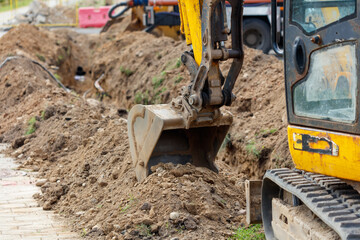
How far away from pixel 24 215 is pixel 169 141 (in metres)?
1.90

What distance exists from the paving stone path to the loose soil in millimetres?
162

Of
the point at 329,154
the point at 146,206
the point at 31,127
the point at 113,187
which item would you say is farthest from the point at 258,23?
the point at 329,154

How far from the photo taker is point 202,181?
607 centimetres

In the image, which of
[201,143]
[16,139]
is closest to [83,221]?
[201,143]

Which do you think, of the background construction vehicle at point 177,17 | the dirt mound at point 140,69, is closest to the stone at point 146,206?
the dirt mound at point 140,69

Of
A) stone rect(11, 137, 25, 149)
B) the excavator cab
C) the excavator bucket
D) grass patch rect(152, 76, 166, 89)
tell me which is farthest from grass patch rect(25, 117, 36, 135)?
the excavator cab

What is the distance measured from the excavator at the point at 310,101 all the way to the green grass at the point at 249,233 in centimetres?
37

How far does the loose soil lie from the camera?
5660mm

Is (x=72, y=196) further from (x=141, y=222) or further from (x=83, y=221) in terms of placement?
(x=141, y=222)

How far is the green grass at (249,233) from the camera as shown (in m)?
5.38

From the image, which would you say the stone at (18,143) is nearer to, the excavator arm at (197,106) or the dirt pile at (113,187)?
the dirt pile at (113,187)

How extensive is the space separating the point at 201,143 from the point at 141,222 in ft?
4.69

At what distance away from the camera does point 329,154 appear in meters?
3.85

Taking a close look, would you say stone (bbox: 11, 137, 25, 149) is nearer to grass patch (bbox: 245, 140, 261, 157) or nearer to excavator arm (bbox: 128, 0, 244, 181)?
grass patch (bbox: 245, 140, 261, 157)
